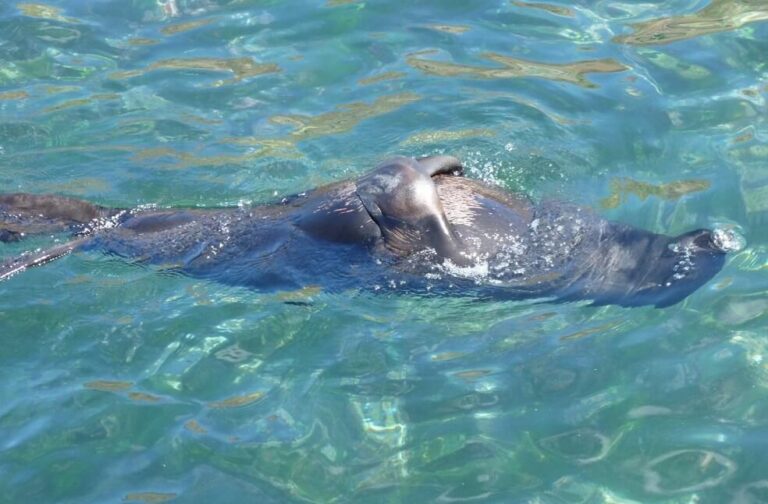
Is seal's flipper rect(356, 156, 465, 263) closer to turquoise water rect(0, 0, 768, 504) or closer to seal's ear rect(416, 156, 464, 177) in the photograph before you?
seal's ear rect(416, 156, 464, 177)

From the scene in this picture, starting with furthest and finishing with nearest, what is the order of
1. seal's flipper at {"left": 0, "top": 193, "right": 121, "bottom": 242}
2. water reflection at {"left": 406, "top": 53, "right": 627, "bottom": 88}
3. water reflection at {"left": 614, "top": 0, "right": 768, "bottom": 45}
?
water reflection at {"left": 614, "top": 0, "right": 768, "bottom": 45} < water reflection at {"left": 406, "top": 53, "right": 627, "bottom": 88} < seal's flipper at {"left": 0, "top": 193, "right": 121, "bottom": 242}

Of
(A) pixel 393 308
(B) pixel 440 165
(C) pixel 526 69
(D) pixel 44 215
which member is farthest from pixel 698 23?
(D) pixel 44 215

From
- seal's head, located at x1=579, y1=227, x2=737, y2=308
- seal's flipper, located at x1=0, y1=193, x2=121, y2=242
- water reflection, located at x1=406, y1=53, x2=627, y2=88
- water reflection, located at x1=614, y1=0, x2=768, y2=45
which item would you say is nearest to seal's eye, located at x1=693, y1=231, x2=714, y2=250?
seal's head, located at x1=579, y1=227, x2=737, y2=308

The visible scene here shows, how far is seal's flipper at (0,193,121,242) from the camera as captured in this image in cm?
689

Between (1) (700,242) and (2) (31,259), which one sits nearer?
(1) (700,242)

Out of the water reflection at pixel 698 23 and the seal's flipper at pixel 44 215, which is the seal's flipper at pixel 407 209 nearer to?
the seal's flipper at pixel 44 215

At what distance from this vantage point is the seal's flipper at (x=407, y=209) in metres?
5.63

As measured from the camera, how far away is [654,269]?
577 centimetres

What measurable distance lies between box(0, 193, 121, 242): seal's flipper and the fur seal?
60 centimetres

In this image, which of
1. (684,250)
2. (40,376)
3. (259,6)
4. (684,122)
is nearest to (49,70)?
(259,6)

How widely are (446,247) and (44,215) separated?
2645 millimetres

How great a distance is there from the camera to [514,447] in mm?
5344

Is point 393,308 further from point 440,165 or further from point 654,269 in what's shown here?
point 654,269

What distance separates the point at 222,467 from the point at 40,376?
4.02 ft
